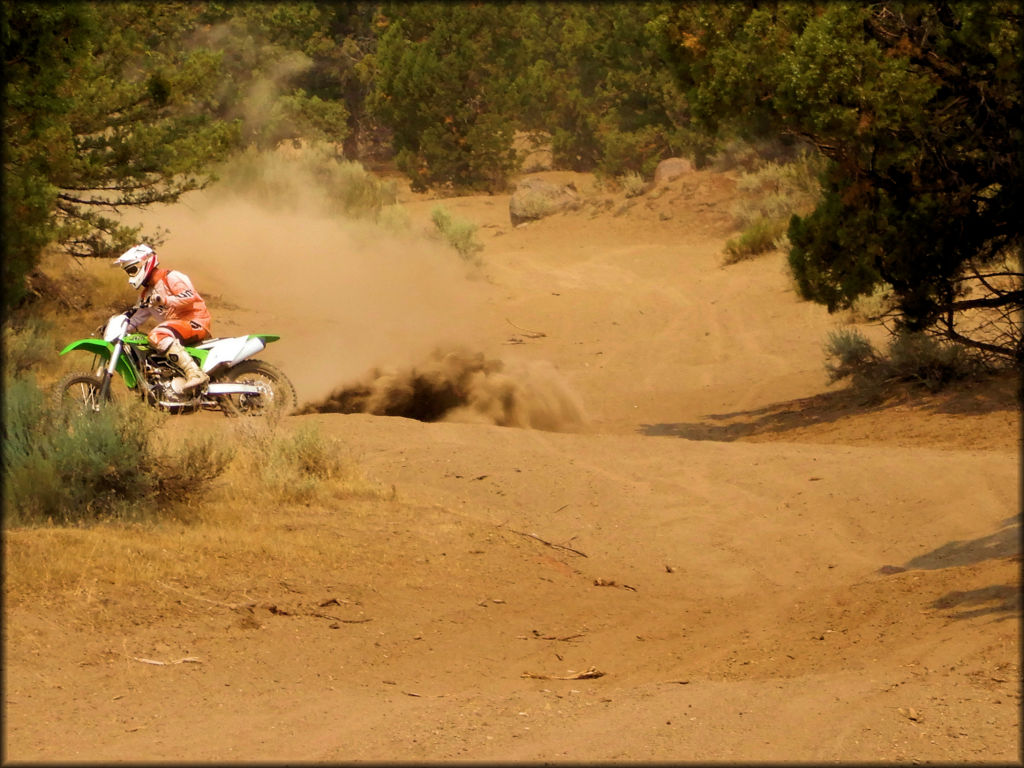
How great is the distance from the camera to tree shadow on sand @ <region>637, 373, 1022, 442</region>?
12914 mm

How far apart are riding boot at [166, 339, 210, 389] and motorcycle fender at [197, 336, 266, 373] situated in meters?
0.20

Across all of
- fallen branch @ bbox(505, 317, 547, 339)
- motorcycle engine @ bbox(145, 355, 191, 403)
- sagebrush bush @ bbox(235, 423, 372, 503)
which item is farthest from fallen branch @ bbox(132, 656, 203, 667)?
fallen branch @ bbox(505, 317, 547, 339)

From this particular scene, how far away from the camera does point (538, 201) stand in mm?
33812

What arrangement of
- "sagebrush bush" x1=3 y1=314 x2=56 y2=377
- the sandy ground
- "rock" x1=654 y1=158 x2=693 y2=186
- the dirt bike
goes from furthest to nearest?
"rock" x1=654 y1=158 x2=693 y2=186 < "sagebrush bush" x1=3 y1=314 x2=56 y2=377 < the dirt bike < the sandy ground

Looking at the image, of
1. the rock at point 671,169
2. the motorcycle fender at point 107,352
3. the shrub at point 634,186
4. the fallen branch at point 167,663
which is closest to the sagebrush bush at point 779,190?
the rock at point 671,169

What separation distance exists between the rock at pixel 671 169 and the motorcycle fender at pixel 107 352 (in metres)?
24.9

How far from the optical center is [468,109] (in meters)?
39.8

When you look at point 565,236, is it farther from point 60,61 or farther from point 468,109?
point 60,61

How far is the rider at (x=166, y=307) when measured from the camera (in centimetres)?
1118

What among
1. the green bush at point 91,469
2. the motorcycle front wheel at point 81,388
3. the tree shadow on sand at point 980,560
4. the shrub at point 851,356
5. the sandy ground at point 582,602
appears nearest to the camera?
the sandy ground at point 582,602

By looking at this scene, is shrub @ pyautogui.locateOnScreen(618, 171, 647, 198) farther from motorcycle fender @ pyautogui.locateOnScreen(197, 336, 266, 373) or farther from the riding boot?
the riding boot

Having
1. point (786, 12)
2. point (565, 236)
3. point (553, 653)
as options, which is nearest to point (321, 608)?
point (553, 653)

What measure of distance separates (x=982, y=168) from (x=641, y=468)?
438cm

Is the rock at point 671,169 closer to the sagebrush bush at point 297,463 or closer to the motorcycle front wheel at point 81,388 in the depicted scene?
the motorcycle front wheel at point 81,388
